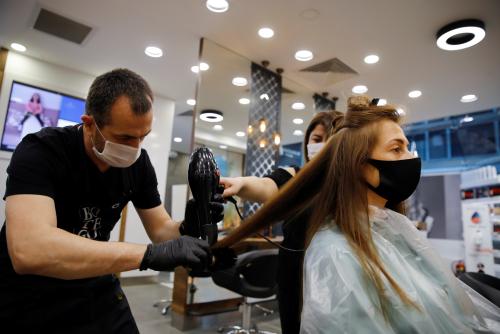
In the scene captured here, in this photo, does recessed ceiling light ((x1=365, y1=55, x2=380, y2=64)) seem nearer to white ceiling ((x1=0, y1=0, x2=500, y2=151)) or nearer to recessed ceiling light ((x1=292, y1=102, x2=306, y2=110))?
white ceiling ((x1=0, y1=0, x2=500, y2=151))

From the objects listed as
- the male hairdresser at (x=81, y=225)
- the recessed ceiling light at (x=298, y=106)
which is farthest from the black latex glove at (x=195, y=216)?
the recessed ceiling light at (x=298, y=106)

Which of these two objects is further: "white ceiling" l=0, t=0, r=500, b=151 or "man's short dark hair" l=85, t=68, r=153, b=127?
"white ceiling" l=0, t=0, r=500, b=151

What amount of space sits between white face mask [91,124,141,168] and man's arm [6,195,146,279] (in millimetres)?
356

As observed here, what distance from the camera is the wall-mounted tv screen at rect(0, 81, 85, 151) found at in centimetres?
392

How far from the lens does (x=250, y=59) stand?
3.92 m

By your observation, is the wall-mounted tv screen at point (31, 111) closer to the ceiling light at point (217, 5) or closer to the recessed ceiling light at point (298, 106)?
the ceiling light at point (217, 5)

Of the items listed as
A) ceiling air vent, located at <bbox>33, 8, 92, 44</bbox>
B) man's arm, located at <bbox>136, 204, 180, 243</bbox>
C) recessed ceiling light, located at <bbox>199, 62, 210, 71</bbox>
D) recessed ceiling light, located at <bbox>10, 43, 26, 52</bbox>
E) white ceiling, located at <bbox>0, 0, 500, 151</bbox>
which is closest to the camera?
man's arm, located at <bbox>136, 204, 180, 243</bbox>

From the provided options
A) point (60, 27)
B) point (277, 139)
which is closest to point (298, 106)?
point (277, 139)

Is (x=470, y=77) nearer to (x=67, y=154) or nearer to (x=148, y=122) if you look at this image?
(x=148, y=122)

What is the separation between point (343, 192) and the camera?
3.47ft

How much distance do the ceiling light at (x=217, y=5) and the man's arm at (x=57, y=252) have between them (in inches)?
98.5

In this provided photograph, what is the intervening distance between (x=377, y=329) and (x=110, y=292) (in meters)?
1.03

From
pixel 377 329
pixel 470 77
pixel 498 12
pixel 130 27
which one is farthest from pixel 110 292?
pixel 470 77

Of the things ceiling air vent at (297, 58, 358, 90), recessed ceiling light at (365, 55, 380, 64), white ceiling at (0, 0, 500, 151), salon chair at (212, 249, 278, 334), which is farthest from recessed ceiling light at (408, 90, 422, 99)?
salon chair at (212, 249, 278, 334)
